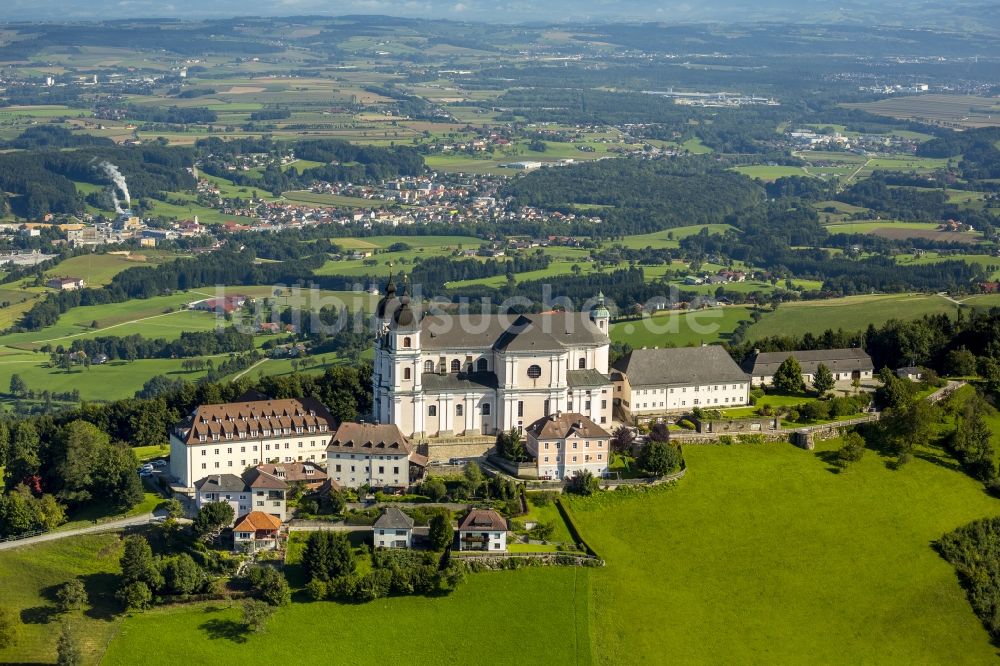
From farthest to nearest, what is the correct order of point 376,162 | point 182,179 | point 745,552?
point 376,162 → point 182,179 → point 745,552

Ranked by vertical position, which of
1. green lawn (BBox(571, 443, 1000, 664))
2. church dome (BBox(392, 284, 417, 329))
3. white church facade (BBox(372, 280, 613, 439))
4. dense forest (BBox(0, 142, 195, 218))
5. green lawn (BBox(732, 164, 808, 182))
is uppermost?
church dome (BBox(392, 284, 417, 329))

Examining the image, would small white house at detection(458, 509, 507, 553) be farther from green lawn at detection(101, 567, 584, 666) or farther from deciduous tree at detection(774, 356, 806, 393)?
deciduous tree at detection(774, 356, 806, 393)

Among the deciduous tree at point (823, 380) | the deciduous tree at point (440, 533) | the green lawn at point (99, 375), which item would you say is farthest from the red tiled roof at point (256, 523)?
the green lawn at point (99, 375)

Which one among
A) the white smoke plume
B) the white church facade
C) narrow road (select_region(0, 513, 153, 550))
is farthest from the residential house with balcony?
the white smoke plume

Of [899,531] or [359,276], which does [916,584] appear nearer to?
[899,531]

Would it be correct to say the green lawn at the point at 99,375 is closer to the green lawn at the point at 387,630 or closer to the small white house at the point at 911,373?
the green lawn at the point at 387,630

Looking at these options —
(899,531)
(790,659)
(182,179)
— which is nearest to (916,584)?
(899,531)
